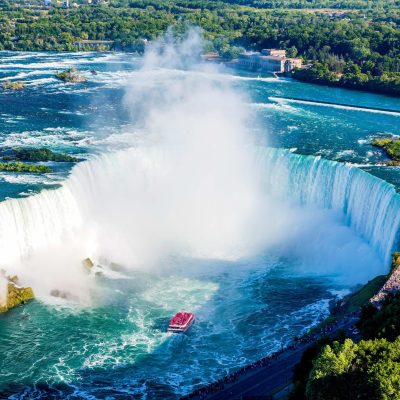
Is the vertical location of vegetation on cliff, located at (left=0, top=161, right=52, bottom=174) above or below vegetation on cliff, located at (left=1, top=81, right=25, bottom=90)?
below

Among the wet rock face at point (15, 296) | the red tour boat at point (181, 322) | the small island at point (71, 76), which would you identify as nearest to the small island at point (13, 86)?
the small island at point (71, 76)

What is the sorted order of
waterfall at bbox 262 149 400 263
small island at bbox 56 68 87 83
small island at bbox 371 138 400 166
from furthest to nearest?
small island at bbox 56 68 87 83 → small island at bbox 371 138 400 166 → waterfall at bbox 262 149 400 263

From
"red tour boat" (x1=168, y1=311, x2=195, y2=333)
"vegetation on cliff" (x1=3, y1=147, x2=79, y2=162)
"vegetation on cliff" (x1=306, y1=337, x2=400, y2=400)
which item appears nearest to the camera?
"vegetation on cliff" (x1=306, y1=337, x2=400, y2=400)

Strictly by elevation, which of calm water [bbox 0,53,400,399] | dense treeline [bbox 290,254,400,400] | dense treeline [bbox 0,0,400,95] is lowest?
calm water [bbox 0,53,400,399]

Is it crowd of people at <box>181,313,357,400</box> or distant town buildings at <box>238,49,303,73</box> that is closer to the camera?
crowd of people at <box>181,313,357,400</box>

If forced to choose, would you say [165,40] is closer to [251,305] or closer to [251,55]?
[251,55]

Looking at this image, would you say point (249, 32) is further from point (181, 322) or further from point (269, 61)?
point (181, 322)

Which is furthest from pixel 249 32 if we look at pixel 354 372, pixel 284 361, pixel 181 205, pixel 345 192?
pixel 354 372

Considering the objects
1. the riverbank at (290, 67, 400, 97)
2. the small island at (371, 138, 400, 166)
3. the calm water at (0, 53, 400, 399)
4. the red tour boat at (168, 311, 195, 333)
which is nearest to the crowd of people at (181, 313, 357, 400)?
the calm water at (0, 53, 400, 399)

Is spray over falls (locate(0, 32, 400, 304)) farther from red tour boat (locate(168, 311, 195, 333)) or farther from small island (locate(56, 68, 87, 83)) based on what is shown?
small island (locate(56, 68, 87, 83))
